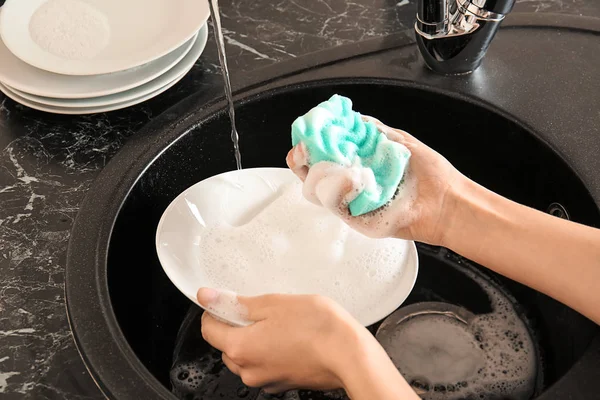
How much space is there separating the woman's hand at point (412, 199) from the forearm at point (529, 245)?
0.02m

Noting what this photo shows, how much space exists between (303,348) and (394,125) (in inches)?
18.8

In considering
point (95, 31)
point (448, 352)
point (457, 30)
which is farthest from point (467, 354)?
point (95, 31)

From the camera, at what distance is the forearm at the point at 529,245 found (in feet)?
2.33

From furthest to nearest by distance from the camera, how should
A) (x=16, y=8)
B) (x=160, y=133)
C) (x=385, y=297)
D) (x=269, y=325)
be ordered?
(x=16, y=8)
(x=160, y=133)
(x=385, y=297)
(x=269, y=325)

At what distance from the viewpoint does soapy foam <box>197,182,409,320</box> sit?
2.72 ft

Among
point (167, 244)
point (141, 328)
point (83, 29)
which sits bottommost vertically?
point (141, 328)

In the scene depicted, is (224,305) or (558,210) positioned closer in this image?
(224,305)

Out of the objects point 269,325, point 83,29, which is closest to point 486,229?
point 269,325

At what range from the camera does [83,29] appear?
1.02m

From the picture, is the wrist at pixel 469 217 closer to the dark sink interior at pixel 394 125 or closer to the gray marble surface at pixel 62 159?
the dark sink interior at pixel 394 125

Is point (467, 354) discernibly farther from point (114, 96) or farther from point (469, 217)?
point (114, 96)

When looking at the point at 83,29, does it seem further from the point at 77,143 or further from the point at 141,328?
the point at 141,328

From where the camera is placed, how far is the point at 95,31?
3.38 feet

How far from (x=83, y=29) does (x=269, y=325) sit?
583 mm
